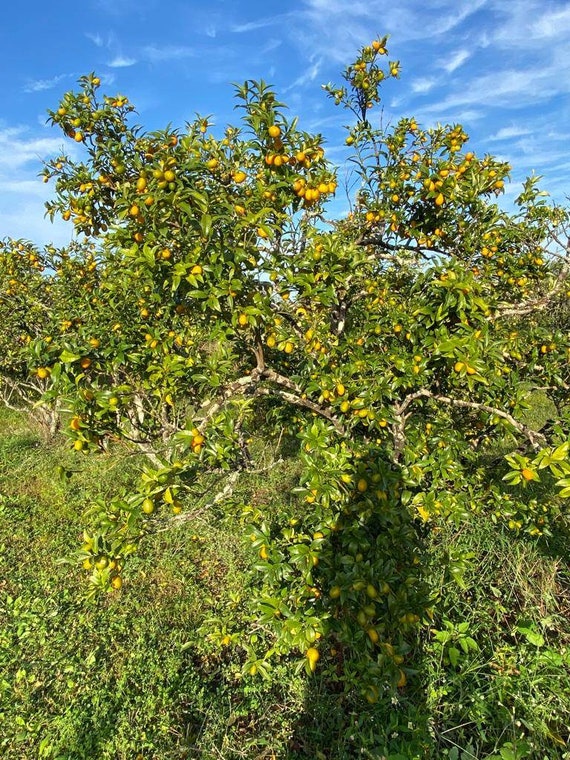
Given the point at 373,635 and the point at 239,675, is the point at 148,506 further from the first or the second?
the point at 239,675

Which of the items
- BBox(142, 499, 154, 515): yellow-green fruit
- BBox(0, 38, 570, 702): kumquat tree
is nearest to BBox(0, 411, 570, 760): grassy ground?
Answer: BBox(0, 38, 570, 702): kumquat tree

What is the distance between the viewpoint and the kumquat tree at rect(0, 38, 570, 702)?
197 cm

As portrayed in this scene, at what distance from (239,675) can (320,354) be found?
6.32 feet

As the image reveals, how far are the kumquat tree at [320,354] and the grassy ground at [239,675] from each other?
0.22m

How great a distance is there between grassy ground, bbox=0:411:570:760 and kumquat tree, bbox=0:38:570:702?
0.22 metres

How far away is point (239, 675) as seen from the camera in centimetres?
256

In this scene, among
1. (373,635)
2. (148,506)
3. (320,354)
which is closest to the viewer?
(148,506)

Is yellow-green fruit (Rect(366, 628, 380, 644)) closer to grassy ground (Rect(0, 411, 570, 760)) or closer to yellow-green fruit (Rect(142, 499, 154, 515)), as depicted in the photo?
Result: grassy ground (Rect(0, 411, 570, 760))

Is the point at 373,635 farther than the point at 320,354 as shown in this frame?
No

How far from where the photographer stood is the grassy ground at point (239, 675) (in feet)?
7.00

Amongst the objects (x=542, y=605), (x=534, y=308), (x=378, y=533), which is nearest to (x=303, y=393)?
(x=378, y=533)

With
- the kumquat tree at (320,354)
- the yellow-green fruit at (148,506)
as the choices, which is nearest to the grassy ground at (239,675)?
the kumquat tree at (320,354)

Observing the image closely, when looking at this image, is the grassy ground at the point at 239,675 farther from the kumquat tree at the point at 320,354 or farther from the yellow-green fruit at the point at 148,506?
the yellow-green fruit at the point at 148,506

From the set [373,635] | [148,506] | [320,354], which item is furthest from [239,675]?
[320,354]
